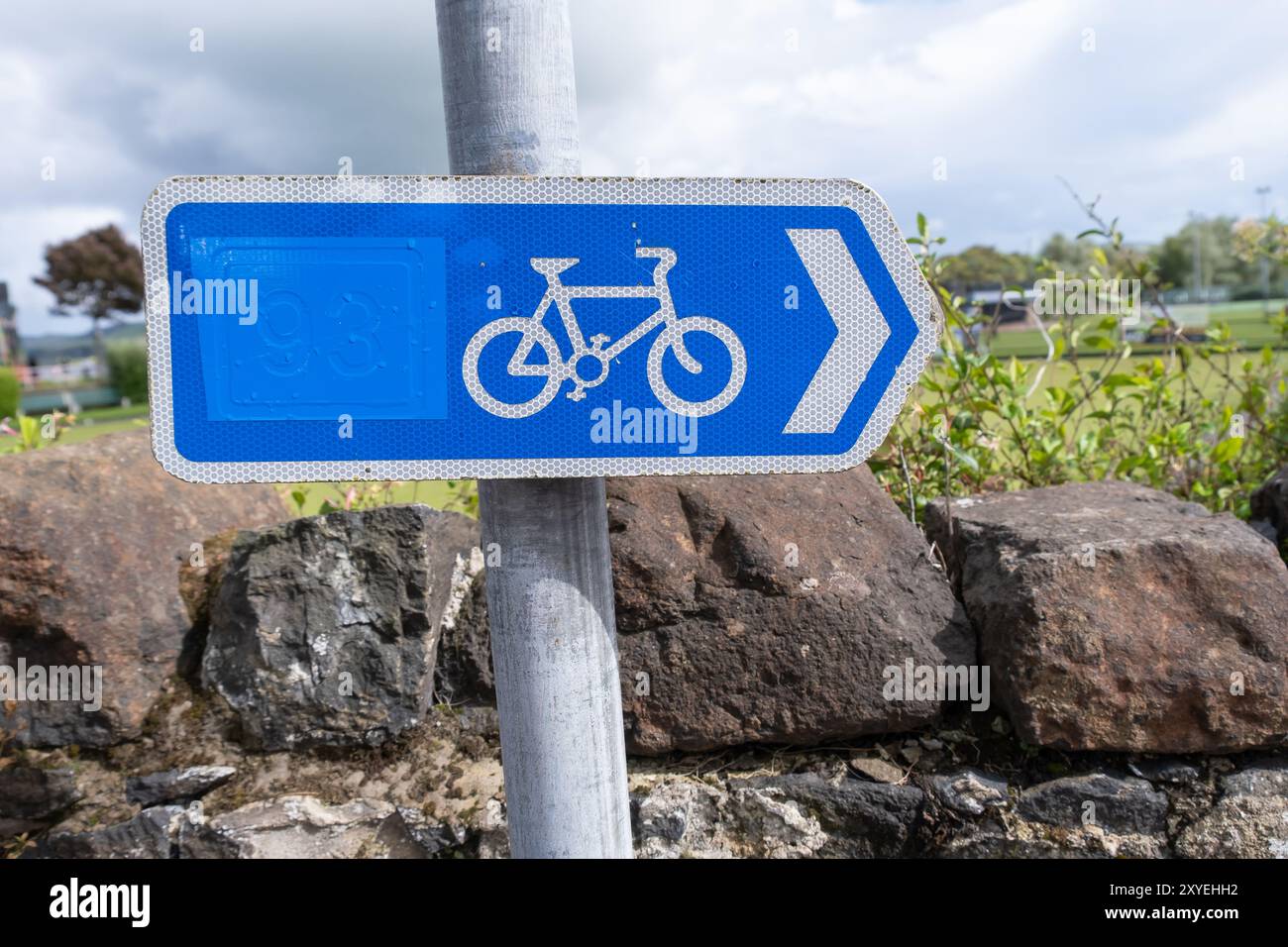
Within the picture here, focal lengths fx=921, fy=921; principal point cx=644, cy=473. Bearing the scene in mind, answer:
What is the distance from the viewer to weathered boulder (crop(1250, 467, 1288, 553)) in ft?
9.36

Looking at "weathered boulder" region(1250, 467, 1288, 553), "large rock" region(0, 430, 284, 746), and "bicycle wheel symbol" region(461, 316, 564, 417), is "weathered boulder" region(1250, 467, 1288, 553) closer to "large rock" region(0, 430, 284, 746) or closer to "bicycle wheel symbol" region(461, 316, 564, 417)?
"bicycle wheel symbol" region(461, 316, 564, 417)

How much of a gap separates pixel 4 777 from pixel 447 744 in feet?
3.60

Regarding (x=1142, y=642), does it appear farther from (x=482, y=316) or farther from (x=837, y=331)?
(x=482, y=316)

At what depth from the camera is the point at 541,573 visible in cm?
130

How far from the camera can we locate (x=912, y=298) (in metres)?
1.27

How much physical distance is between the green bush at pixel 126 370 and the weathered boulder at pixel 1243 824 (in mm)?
34055

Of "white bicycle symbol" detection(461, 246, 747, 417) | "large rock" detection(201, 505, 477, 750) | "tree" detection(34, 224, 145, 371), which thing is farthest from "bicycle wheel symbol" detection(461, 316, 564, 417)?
"tree" detection(34, 224, 145, 371)

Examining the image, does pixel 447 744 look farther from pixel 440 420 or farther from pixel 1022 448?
pixel 1022 448

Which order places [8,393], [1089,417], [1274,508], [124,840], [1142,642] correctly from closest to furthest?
[1142,642] → [124,840] → [1274,508] → [1089,417] → [8,393]

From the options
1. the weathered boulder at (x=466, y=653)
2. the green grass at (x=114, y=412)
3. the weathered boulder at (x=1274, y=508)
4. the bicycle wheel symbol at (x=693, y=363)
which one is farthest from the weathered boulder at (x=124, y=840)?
the green grass at (x=114, y=412)

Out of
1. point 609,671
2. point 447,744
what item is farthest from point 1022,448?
point 609,671

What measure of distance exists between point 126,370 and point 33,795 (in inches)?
1315

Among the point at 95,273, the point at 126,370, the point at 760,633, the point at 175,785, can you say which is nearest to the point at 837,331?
the point at 760,633

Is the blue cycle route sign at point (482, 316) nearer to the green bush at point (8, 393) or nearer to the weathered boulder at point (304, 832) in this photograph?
the weathered boulder at point (304, 832)
